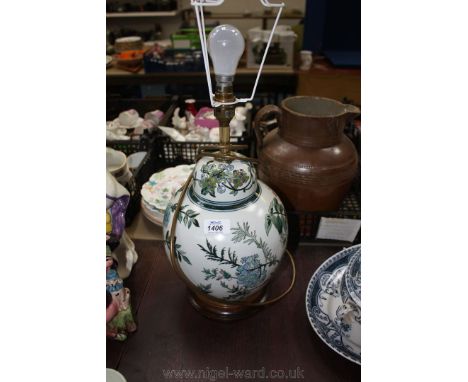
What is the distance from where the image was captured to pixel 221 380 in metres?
0.57

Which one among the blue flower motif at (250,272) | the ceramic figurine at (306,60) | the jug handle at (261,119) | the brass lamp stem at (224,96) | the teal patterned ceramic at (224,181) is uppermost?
the ceramic figurine at (306,60)

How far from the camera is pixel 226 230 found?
0.55 metres

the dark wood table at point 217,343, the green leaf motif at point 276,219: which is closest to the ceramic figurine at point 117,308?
the dark wood table at point 217,343

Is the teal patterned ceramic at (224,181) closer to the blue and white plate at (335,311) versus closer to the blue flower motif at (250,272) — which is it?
the blue flower motif at (250,272)

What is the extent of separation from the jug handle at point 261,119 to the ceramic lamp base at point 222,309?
0.38 metres

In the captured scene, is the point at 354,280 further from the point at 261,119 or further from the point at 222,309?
the point at 261,119

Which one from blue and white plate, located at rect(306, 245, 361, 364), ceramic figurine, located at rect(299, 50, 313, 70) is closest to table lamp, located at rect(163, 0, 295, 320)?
blue and white plate, located at rect(306, 245, 361, 364)

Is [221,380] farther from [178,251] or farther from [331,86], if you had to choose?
[331,86]

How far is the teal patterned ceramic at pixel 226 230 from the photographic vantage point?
554 millimetres

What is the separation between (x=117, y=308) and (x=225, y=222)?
228 millimetres

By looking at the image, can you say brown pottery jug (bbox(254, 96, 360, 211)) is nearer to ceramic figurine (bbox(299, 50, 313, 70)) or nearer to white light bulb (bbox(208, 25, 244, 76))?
white light bulb (bbox(208, 25, 244, 76))

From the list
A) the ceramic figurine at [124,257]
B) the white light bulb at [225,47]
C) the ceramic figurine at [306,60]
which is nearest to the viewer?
the white light bulb at [225,47]

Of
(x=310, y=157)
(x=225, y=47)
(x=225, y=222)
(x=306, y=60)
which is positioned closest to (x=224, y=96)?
(x=225, y=47)

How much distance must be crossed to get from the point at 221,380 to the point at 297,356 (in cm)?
13
